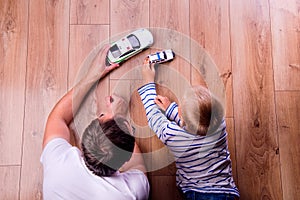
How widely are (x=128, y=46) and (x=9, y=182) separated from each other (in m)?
0.61

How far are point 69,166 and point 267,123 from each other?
0.69m

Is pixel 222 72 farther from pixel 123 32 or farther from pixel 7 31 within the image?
pixel 7 31

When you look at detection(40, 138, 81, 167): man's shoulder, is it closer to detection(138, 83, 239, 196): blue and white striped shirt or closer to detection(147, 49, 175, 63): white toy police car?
detection(138, 83, 239, 196): blue and white striped shirt

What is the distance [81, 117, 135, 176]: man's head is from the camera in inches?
27.9

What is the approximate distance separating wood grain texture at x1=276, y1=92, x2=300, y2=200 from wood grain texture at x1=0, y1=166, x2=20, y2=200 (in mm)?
893

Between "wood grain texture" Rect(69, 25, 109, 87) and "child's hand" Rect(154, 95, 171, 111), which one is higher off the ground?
"wood grain texture" Rect(69, 25, 109, 87)

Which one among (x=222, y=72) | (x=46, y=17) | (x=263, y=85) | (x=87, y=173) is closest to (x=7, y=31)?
(x=46, y=17)

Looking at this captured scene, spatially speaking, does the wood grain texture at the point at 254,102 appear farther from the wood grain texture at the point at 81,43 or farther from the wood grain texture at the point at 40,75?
the wood grain texture at the point at 40,75

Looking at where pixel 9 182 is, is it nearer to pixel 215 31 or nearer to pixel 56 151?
pixel 56 151

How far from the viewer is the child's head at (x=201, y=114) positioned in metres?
0.81

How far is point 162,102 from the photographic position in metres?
1.06

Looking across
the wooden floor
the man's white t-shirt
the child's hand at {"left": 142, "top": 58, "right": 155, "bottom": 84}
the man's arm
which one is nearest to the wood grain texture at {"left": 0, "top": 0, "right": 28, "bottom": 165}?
the wooden floor

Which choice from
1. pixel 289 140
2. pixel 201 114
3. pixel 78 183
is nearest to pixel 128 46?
pixel 201 114

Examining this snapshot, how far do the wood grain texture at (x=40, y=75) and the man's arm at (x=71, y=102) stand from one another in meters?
0.04
